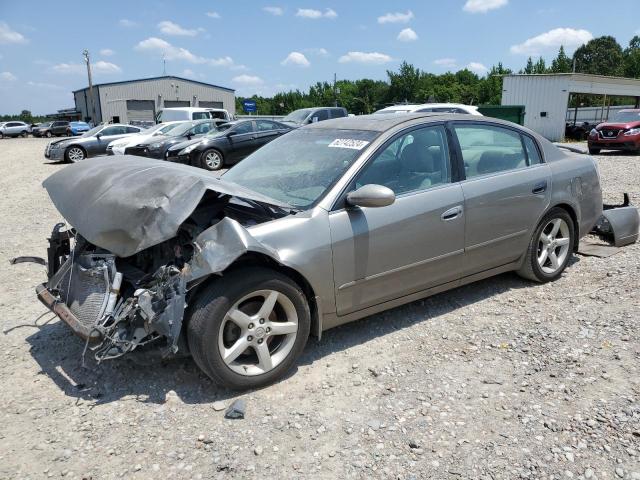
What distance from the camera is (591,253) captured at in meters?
5.67

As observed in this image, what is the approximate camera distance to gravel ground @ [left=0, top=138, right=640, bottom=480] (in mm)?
2566

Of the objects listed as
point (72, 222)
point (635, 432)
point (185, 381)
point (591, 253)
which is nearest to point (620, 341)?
point (635, 432)

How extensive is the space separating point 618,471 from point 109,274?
2954 mm

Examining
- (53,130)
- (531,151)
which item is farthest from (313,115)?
(53,130)

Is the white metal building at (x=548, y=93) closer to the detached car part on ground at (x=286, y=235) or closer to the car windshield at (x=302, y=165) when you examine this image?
the detached car part on ground at (x=286, y=235)

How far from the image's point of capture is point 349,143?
3848mm

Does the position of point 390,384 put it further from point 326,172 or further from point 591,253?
point 591,253

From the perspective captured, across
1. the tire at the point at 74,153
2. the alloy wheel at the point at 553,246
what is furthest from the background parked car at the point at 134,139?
the alloy wheel at the point at 553,246

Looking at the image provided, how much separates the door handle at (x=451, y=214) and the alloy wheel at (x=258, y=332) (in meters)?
1.40

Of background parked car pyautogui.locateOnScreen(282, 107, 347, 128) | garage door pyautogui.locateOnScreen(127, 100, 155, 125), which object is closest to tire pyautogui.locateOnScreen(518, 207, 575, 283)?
background parked car pyautogui.locateOnScreen(282, 107, 347, 128)

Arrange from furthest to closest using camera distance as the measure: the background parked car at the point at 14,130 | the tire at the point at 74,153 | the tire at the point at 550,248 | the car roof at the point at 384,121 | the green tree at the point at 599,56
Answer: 1. the green tree at the point at 599,56
2. the background parked car at the point at 14,130
3. the tire at the point at 74,153
4. the tire at the point at 550,248
5. the car roof at the point at 384,121

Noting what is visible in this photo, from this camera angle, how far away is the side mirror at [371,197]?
3.33m

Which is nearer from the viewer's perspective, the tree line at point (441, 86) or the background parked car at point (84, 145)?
the background parked car at point (84, 145)

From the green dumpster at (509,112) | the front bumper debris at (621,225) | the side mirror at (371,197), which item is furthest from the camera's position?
the green dumpster at (509,112)
